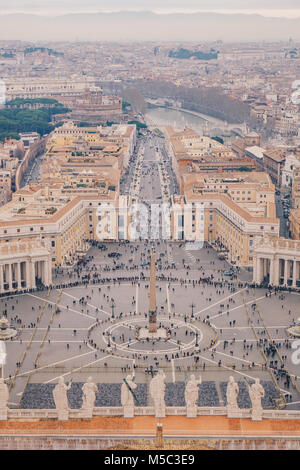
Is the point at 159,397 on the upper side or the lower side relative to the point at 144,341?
upper

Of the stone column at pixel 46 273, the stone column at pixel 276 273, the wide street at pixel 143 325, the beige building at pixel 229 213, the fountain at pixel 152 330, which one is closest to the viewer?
the wide street at pixel 143 325

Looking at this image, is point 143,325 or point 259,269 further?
point 259,269

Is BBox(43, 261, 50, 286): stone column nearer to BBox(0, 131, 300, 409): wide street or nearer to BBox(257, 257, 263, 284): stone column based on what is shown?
BBox(0, 131, 300, 409): wide street

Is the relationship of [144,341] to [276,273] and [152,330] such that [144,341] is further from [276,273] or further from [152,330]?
[276,273]

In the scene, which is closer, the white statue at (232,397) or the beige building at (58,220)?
the white statue at (232,397)


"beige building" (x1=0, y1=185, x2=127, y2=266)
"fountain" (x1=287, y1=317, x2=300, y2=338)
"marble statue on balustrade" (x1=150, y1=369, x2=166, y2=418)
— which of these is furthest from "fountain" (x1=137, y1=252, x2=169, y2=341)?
"marble statue on balustrade" (x1=150, y1=369, x2=166, y2=418)

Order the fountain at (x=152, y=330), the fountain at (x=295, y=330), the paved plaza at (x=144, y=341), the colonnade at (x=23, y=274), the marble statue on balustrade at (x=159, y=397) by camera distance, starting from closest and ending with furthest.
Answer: the marble statue on balustrade at (x=159, y=397) → the paved plaza at (x=144, y=341) → the fountain at (x=152, y=330) → the fountain at (x=295, y=330) → the colonnade at (x=23, y=274)

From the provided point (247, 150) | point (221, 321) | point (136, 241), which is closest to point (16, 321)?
point (221, 321)

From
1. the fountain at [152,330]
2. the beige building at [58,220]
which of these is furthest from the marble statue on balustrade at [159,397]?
the beige building at [58,220]

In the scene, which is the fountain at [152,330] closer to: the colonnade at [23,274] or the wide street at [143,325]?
the wide street at [143,325]

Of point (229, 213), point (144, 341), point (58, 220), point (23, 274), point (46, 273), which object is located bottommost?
point (23, 274)

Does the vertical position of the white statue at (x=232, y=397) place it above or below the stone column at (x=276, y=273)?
above

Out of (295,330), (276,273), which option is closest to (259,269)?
(276,273)
